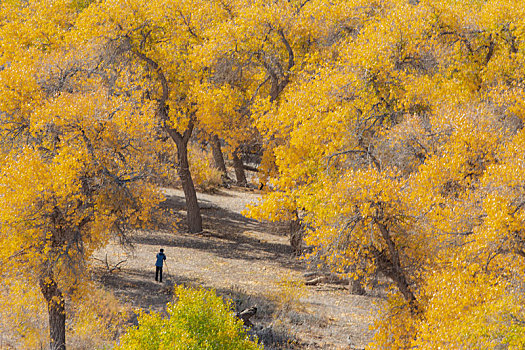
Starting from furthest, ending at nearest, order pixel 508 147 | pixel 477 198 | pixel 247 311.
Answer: pixel 247 311 < pixel 508 147 < pixel 477 198

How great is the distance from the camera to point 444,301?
30.0 ft

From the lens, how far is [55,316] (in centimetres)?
1186

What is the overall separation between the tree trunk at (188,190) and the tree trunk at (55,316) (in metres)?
11.6

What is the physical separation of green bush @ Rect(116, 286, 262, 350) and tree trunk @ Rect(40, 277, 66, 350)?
3.50 metres

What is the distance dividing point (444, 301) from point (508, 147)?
462cm

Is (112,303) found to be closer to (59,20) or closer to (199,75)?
(199,75)

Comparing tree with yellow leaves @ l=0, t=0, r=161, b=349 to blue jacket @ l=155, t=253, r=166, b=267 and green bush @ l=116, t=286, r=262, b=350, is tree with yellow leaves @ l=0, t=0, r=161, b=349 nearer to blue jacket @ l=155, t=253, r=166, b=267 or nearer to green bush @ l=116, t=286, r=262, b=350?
blue jacket @ l=155, t=253, r=166, b=267

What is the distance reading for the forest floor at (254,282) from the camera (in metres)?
14.4

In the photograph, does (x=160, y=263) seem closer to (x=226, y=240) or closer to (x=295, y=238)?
(x=295, y=238)

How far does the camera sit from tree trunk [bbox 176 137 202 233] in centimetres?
2342

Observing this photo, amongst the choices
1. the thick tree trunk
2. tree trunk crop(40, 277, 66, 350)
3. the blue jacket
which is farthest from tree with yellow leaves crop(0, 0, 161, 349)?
the thick tree trunk

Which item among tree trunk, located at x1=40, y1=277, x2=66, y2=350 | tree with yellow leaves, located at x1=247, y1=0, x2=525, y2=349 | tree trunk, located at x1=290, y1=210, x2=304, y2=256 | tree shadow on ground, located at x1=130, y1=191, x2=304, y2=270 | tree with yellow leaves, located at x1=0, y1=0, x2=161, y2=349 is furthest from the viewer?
tree trunk, located at x1=290, y1=210, x2=304, y2=256

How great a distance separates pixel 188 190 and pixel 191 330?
1522 cm

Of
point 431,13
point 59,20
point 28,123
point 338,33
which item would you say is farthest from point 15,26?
point 431,13
